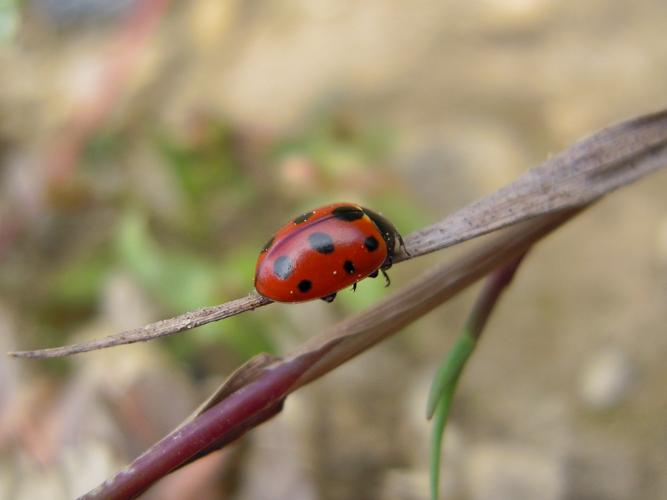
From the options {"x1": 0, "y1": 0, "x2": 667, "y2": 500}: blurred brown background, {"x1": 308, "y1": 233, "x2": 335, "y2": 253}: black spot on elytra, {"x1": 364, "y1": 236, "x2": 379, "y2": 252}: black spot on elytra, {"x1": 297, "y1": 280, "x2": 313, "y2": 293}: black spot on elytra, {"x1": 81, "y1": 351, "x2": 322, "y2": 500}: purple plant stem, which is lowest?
{"x1": 0, "y1": 0, "x2": 667, "y2": 500}: blurred brown background

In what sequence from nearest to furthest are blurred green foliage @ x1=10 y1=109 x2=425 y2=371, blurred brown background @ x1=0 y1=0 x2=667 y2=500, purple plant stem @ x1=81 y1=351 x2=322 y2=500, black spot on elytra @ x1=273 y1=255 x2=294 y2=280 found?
purple plant stem @ x1=81 y1=351 x2=322 y2=500
black spot on elytra @ x1=273 y1=255 x2=294 y2=280
blurred brown background @ x1=0 y1=0 x2=667 y2=500
blurred green foliage @ x1=10 y1=109 x2=425 y2=371

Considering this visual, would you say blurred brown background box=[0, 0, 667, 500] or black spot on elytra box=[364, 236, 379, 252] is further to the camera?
blurred brown background box=[0, 0, 667, 500]

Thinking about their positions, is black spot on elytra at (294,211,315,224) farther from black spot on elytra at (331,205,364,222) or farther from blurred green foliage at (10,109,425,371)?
blurred green foliage at (10,109,425,371)

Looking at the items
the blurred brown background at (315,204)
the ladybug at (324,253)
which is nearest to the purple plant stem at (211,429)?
the ladybug at (324,253)

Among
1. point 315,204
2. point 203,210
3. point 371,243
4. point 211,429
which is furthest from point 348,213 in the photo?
point 203,210

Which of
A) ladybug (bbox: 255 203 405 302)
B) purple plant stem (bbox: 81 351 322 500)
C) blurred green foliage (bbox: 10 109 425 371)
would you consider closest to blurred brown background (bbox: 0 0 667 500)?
blurred green foliage (bbox: 10 109 425 371)

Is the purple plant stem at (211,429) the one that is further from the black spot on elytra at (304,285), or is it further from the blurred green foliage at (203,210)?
the blurred green foliage at (203,210)

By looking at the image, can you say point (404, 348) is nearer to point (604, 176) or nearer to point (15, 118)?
point (604, 176)
